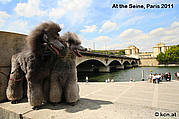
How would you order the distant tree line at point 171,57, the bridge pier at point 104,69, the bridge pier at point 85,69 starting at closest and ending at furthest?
the bridge pier at point 104,69
the bridge pier at point 85,69
the distant tree line at point 171,57

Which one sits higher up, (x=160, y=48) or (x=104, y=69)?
(x=160, y=48)

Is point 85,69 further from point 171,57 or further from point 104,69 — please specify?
point 171,57

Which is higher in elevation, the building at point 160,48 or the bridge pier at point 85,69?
the building at point 160,48

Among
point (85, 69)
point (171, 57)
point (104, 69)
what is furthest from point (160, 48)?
point (85, 69)

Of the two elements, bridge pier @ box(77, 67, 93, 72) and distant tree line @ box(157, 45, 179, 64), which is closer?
bridge pier @ box(77, 67, 93, 72)

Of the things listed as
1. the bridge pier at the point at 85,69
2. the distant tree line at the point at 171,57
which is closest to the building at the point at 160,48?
the distant tree line at the point at 171,57

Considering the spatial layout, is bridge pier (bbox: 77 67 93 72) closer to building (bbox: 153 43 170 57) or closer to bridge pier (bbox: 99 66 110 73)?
bridge pier (bbox: 99 66 110 73)

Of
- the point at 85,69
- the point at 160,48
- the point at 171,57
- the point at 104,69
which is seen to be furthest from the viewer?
the point at 160,48

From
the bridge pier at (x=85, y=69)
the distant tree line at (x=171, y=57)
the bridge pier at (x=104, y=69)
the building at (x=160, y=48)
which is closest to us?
the bridge pier at (x=104, y=69)

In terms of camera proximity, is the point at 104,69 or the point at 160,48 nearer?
the point at 104,69

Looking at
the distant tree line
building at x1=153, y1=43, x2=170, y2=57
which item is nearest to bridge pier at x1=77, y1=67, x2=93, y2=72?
the distant tree line

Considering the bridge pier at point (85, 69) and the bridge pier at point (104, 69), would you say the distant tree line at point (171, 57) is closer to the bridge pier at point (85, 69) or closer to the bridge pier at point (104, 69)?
the bridge pier at point (104, 69)

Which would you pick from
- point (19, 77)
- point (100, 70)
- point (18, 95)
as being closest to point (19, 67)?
point (19, 77)

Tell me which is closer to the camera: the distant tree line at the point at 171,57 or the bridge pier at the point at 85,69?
the bridge pier at the point at 85,69
